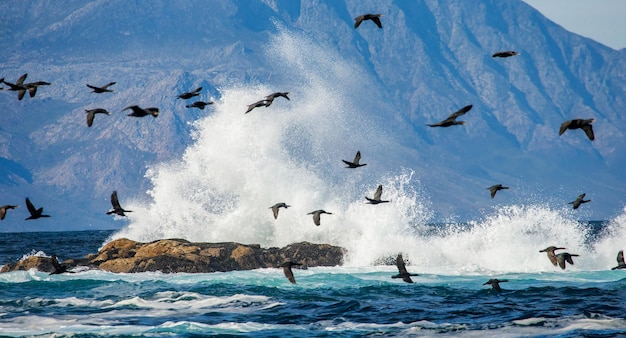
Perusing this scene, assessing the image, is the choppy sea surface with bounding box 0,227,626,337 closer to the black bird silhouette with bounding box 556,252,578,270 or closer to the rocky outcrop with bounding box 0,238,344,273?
the rocky outcrop with bounding box 0,238,344,273

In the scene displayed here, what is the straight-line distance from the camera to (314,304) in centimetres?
3606

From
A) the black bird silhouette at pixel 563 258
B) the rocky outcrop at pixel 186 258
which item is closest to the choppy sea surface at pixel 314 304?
the rocky outcrop at pixel 186 258

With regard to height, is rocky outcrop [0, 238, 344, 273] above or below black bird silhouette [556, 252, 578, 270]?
above

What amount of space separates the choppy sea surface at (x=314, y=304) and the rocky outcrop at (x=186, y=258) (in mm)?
722

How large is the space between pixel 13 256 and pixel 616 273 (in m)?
43.8

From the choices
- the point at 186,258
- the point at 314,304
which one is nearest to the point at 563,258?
the point at 314,304

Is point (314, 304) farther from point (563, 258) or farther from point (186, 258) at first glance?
point (186, 258)

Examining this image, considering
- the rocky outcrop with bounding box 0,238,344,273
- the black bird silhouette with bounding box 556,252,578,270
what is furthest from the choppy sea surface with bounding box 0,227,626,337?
the black bird silhouette with bounding box 556,252,578,270

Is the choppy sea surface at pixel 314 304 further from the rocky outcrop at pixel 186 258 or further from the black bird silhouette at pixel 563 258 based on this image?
the black bird silhouette at pixel 563 258

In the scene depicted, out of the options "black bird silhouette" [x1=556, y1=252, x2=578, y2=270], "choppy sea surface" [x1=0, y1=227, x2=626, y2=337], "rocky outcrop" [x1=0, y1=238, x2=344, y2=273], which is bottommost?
"choppy sea surface" [x1=0, y1=227, x2=626, y2=337]

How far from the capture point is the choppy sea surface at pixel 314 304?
30.8 metres

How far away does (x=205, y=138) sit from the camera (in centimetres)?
6869

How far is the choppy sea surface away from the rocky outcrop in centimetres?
72

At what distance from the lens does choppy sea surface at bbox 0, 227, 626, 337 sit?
30828 mm
